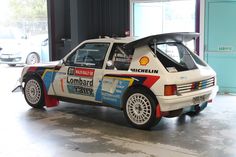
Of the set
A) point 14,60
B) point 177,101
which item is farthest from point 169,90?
point 14,60

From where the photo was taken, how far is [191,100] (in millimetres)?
5754

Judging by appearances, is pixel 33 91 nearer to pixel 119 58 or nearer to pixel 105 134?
pixel 119 58

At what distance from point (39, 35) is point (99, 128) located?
29.4 feet

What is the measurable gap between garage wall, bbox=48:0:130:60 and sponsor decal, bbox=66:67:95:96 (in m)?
3.91

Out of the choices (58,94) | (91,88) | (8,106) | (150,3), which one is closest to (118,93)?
(91,88)

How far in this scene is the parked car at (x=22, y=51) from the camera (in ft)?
45.3

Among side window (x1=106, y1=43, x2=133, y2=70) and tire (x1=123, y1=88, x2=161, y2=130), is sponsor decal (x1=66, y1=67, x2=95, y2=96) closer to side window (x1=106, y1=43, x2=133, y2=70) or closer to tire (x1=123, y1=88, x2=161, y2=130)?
side window (x1=106, y1=43, x2=133, y2=70)

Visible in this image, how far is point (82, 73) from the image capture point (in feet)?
21.7

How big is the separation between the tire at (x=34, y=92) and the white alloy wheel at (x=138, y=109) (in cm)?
218

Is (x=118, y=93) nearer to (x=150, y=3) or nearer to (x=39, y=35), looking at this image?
(x=150, y=3)

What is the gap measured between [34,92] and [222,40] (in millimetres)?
4508

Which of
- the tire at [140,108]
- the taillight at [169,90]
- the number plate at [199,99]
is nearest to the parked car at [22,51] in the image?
the tire at [140,108]

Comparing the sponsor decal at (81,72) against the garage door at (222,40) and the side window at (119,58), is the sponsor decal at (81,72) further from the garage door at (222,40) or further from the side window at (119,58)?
the garage door at (222,40)

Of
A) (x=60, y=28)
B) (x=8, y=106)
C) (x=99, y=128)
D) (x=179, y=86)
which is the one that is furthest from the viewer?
(x=60, y=28)
